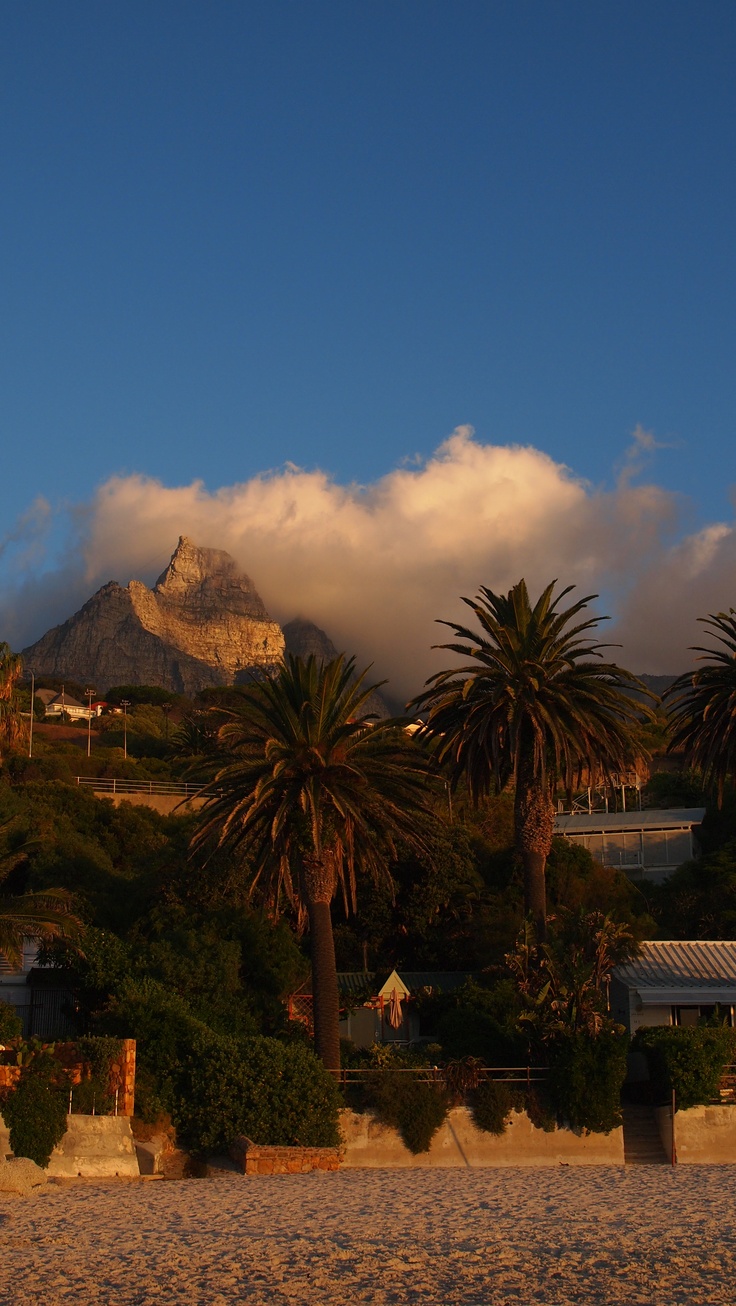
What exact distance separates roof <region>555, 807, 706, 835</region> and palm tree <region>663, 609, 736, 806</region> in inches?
787

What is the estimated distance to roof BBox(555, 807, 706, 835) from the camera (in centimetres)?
6053

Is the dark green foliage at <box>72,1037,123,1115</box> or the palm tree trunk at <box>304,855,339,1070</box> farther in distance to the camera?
the palm tree trunk at <box>304,855,339,1070</box>

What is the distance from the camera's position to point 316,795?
3145 cm

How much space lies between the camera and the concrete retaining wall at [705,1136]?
97.6ft

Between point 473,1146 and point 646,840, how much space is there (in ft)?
108

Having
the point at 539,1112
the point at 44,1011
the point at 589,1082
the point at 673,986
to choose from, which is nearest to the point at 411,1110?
the point at 539,1112

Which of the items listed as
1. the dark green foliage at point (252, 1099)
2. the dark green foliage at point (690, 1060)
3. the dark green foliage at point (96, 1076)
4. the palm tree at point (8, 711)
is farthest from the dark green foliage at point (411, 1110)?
the palm tree at point (8, 711)

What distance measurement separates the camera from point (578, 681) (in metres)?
36.6

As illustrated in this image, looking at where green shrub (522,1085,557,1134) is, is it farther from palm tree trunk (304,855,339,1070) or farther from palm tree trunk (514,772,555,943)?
palm tree trunk (514,772,555,943)

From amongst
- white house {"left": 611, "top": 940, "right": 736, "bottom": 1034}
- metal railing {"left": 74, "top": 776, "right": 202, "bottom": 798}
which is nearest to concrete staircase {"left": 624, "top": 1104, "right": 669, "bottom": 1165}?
white house {"left": 611, "top": 940, "right": 736, "bottom": 1034}

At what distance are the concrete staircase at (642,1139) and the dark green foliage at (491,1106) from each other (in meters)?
3.14

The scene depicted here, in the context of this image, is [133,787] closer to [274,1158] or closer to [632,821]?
[632,821]

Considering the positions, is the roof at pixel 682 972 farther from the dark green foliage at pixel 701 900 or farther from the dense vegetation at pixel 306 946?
the dark green foliage at pixel 701 900

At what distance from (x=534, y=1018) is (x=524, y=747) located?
8.42 meters
